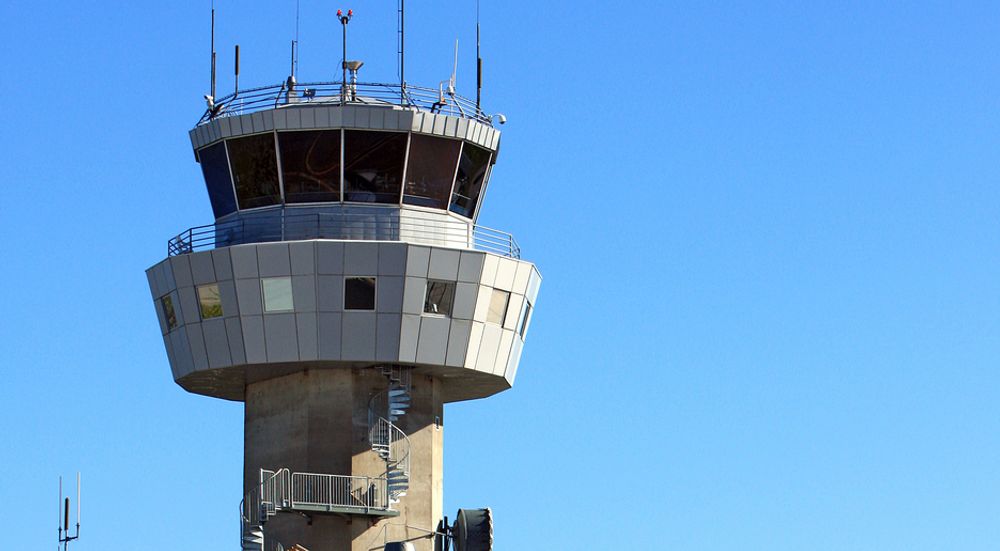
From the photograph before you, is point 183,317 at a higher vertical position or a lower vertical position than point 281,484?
higher

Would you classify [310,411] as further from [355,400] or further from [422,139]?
[422,139]

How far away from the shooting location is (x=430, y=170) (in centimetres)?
6838

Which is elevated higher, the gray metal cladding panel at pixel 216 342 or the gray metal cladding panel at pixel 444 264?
the gray metal cladding panel at pixel 444 264

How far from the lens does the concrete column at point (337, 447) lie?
6638cm

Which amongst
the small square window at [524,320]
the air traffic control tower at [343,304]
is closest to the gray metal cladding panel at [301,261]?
the air traffic control tower at [343,304]

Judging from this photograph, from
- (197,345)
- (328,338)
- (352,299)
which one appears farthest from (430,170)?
(197,345)

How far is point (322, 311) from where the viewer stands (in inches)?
2603

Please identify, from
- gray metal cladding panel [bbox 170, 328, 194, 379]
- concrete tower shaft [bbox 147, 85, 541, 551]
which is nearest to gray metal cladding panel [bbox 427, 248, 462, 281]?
concrete tower shaft [bbox 147, 85, 541, 551]

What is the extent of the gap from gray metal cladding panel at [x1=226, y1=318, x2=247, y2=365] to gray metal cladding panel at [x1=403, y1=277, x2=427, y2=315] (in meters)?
4.34

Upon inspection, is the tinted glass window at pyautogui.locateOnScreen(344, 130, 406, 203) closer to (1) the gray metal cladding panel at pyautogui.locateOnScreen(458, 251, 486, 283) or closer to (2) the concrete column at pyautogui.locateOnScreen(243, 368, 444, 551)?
(1) the gray metal cladding panel at pyautogui.locateOnScreen(458, 251, 486, 283)

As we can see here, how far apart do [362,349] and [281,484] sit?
4048 millimetres

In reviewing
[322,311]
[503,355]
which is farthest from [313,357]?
[503,355]

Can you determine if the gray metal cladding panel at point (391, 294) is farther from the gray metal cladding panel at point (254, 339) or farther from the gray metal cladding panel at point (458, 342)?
the gray metal cladding panel at point (254, 339)

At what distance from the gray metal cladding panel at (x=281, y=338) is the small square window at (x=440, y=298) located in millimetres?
3505
